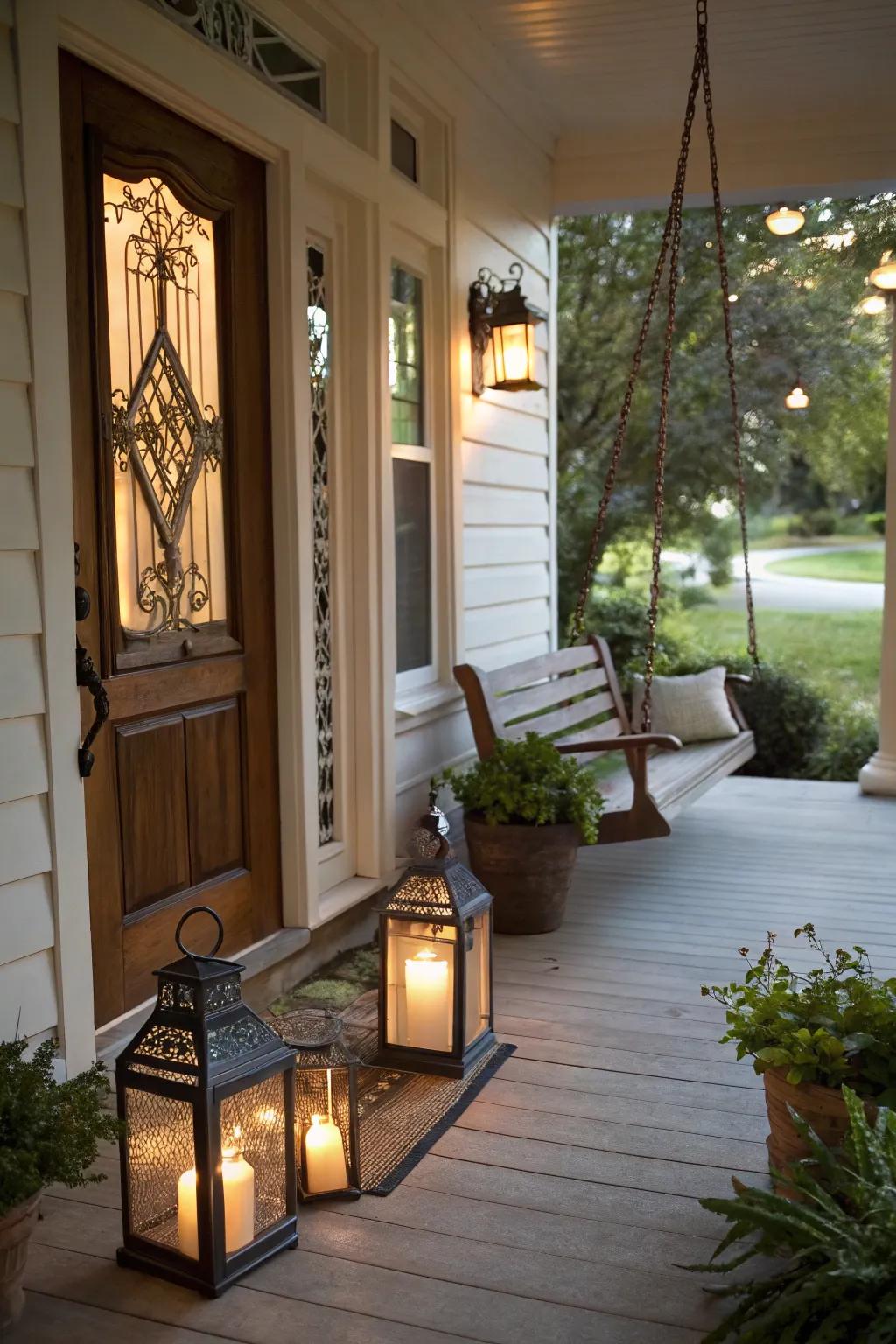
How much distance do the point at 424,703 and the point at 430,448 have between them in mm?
961

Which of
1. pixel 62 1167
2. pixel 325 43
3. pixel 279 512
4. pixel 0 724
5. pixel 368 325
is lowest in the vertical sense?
pixel 62 1167

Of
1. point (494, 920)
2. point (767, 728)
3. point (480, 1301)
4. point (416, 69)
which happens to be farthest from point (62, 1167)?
point (767, 728)

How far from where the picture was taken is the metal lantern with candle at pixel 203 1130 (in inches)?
81.3

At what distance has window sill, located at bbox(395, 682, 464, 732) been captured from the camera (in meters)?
4.44

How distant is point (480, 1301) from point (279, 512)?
219 cm

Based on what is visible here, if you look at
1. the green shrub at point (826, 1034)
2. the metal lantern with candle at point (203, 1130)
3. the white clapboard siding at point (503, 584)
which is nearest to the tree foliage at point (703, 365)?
the white clapboard siding at point (503, 584)

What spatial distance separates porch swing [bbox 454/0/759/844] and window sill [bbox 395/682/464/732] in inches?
7.8

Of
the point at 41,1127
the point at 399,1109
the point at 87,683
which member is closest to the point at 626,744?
the point at 399,1109

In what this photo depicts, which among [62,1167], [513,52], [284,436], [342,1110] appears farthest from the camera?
[513,52]

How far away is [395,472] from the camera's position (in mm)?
4516

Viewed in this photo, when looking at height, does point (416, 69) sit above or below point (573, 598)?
above

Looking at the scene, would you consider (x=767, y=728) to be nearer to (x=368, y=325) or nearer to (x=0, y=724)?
(x=368, y=325)

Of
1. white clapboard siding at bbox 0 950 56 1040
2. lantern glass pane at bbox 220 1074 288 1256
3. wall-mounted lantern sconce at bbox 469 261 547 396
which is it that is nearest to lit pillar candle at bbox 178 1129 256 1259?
lantern glass pane at bbox 220 1074 288 1256

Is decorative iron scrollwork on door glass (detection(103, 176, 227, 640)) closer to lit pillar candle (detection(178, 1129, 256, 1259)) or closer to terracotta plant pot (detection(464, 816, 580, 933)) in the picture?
terracotta plant pot (detection(464, 816, 580, 933))
